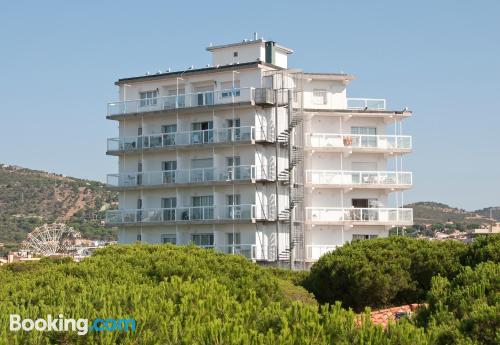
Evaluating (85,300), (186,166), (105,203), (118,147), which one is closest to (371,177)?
(186,166)

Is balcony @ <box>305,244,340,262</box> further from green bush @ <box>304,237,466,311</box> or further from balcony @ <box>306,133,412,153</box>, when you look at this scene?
green bush @ <box>304,237,466,311</box>

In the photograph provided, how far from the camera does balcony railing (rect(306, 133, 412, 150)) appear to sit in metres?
62.1

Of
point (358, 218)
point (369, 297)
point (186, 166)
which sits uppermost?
point (186, 166)

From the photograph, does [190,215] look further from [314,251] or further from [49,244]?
[49,244]

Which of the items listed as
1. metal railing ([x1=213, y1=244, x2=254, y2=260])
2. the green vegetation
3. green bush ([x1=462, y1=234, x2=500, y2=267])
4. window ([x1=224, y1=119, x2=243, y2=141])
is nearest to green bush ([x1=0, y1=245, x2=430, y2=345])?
the green vegetation

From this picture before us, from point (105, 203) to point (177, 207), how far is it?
73.0 m

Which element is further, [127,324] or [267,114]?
[267,114]

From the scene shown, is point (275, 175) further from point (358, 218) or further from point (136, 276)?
point (136, 276)

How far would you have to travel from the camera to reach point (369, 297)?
83.4 ft

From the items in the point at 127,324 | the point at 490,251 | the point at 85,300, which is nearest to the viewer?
the point at 127,324

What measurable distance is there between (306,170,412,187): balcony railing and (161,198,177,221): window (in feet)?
31.5

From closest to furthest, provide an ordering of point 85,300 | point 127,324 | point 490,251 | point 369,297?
1. point 127,324
2. point 85,300
3. point 490,251
4. point 369,297

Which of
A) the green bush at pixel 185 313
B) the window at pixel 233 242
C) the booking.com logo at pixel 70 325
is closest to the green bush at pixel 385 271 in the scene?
the green bush at pixel 185 313

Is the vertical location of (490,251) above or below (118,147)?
below
